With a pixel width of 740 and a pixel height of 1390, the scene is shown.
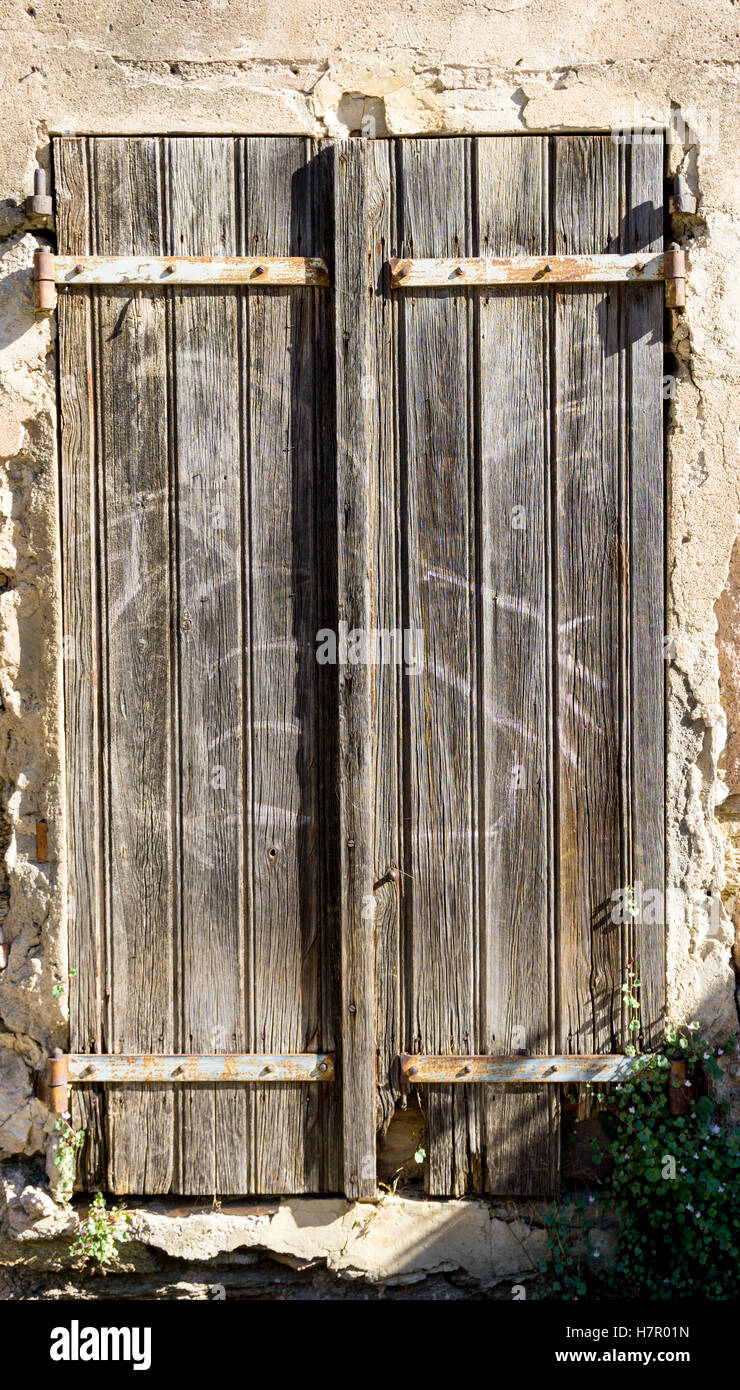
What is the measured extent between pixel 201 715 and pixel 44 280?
1.12 m

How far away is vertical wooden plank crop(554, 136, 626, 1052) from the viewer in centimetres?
241

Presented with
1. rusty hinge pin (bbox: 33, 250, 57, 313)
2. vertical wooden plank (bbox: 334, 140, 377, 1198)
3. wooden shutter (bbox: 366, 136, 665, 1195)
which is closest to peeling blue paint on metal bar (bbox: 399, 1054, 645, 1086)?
wooden shutter (bbox: 366, 136, 665, 1195)

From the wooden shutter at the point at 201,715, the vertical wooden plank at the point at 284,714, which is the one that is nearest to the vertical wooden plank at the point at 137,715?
the wooden shutter at the point at 201,715

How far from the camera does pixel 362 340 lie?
2.40 meters

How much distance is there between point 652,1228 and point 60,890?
167 centimetres

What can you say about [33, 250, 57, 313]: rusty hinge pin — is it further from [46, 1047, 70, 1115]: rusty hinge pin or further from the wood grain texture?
[46, 1047, 70, 1115]: rusty hinge pin

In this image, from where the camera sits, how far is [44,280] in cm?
238

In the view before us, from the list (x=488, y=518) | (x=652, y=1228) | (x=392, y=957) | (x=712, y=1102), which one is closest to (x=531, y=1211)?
(x=652, y=1228)

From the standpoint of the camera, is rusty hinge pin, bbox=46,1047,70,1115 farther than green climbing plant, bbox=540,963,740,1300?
Yes

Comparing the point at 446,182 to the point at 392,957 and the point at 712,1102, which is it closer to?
the point at 392,957

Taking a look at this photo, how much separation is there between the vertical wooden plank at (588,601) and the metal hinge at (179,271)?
0.65 m

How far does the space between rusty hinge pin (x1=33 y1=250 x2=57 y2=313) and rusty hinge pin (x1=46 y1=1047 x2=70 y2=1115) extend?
1.84 metres

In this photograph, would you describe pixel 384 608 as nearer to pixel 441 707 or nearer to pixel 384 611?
pixel 384 611

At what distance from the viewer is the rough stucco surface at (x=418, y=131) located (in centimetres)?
238
